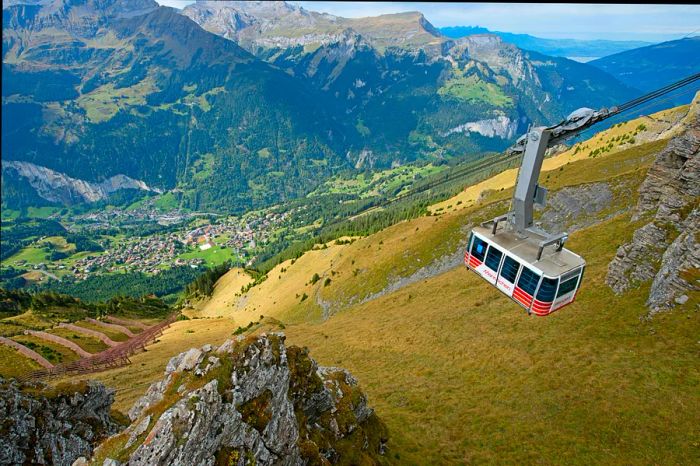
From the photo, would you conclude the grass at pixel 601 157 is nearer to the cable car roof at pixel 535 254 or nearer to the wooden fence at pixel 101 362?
the cable car roof at pixel 535 254

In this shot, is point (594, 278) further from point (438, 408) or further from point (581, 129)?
point (581, 129)

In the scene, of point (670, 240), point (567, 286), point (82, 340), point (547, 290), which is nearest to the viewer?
point (547, 290)

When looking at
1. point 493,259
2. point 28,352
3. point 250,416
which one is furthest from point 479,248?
point 28,352

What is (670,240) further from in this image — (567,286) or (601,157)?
(601,157)

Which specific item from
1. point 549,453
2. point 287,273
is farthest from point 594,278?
point 287,273

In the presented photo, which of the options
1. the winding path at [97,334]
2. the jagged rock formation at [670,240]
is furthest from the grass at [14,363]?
the jagged rock formation at [670,240]

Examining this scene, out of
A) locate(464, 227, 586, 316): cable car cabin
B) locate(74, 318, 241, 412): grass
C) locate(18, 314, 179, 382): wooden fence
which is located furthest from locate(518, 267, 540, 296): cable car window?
locate(18, 314, 179, 382): wooden fence

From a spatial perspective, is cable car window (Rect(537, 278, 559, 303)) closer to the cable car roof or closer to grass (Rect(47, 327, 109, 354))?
the cable car roof
